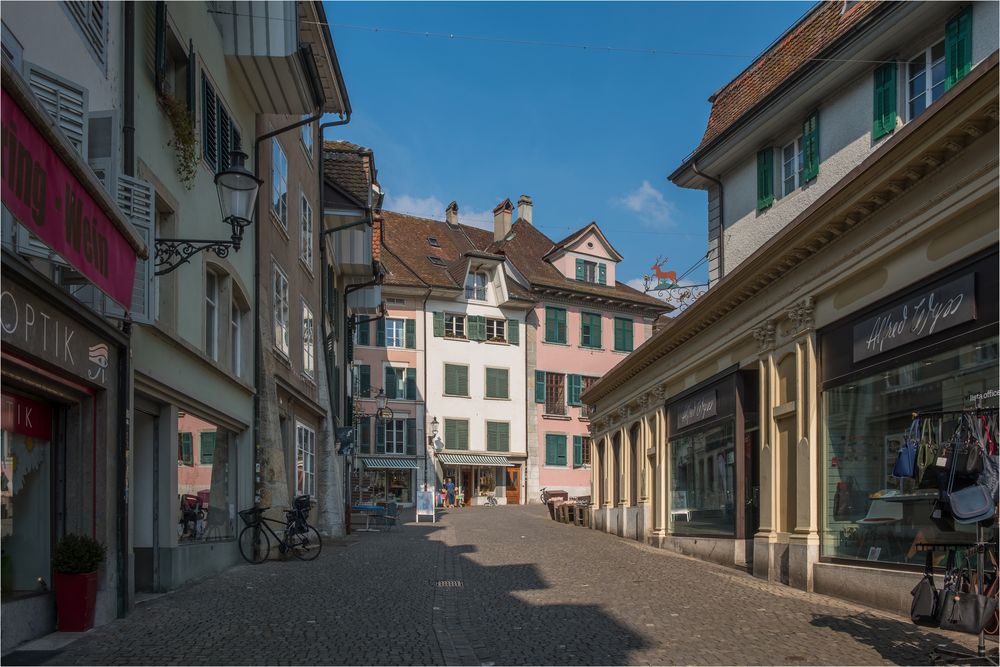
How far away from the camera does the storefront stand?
9.81 metres

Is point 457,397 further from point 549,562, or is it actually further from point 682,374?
point 549,562

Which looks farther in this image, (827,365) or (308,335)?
(308,335)

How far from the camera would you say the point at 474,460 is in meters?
49.4

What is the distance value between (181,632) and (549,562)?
8.74 metres

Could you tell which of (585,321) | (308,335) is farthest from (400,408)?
(308,335)

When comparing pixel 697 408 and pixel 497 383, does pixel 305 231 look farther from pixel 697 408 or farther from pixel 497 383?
pixel 497 383

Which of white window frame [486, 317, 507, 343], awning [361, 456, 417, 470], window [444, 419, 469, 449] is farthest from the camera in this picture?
white window frame [486, 317, 507, 343]

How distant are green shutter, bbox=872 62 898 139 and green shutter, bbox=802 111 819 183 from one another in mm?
Result: 1732

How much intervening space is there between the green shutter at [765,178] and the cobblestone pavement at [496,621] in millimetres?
6732

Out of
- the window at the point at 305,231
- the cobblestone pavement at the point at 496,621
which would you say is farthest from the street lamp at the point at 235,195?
the window at the point at 305,231

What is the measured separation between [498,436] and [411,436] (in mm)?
4475

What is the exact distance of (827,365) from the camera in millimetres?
13320

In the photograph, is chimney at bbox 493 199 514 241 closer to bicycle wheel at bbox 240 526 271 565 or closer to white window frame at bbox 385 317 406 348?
white window frame at bbox 385 317 406 348

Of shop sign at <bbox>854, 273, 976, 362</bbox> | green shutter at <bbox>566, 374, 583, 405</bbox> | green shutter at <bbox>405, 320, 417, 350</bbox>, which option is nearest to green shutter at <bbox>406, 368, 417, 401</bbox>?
green shutter at <bbox>405, 320, 417, 350</bbox>
